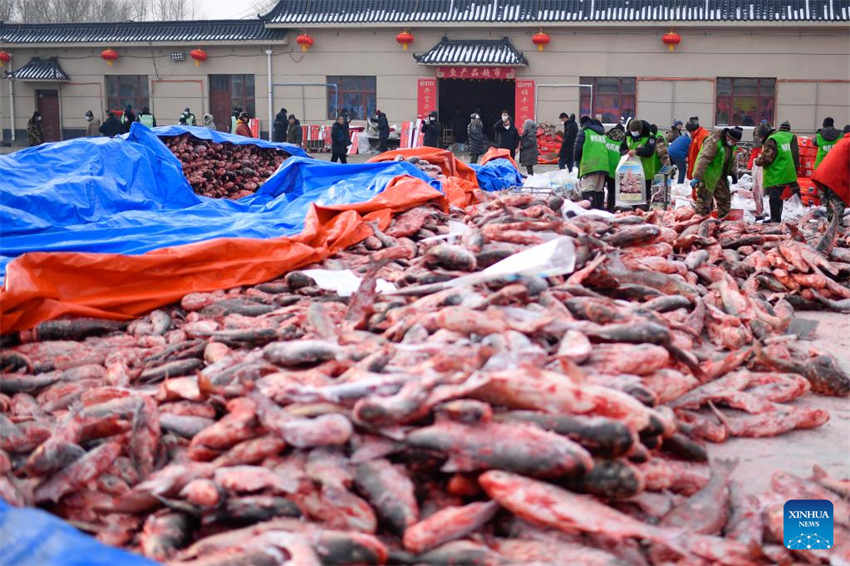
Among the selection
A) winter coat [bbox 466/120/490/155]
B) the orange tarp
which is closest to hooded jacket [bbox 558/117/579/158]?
winter coat [bbox 466/120/490/155]

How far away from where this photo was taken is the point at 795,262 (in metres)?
7.95

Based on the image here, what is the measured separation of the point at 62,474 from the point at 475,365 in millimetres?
1742

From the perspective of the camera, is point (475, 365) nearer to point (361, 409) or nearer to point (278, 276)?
point (361, 409)

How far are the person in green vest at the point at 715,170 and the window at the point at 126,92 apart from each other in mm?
21709

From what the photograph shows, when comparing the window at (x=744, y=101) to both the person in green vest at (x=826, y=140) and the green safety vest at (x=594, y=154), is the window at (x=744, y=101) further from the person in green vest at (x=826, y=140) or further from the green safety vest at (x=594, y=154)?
the green safety vest at (x=594, y=154)

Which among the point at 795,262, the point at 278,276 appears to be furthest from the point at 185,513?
the point at 795,262

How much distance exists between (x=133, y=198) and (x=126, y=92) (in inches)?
814

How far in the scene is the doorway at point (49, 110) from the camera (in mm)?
29000

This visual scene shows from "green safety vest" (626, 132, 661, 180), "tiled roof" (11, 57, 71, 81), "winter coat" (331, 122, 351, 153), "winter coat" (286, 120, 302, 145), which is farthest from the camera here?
"tiled roof" (11, 57, 71, 81)

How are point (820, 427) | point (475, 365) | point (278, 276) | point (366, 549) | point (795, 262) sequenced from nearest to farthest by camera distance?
point (366, 549) < point (475, 365) < point (820, 427) < point (278, 276) < point (795, 262)

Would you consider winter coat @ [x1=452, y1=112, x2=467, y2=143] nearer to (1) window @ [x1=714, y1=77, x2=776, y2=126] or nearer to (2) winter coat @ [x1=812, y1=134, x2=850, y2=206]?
(1) window @ [x1=714, y1=77, x2=776, y2=126]

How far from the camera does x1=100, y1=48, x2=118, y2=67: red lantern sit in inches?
1095

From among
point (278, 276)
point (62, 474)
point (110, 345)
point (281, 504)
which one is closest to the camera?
point (281, 504)

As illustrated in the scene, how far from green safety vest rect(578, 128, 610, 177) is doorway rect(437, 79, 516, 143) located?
16.1 meters
